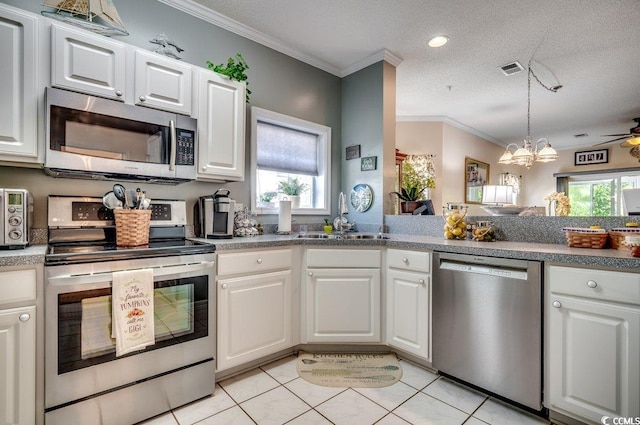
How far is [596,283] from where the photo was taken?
4.74 ft

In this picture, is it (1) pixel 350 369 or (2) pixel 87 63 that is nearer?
(2) pixel 87 63

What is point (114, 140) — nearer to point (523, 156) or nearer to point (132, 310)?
point (132, 310)

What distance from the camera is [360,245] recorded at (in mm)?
2268

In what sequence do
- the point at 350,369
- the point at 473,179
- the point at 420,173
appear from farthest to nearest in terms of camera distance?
the point at 473,179 < the point at 420,173 < the point at 350,369

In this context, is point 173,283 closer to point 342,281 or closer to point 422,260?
point 342,281

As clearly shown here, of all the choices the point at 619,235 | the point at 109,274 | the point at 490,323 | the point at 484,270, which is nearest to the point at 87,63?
the point at 109,274

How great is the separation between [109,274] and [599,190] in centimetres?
856

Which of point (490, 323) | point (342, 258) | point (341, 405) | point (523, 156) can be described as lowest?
point (341, 405)

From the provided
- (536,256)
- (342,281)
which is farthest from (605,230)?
(342,281)

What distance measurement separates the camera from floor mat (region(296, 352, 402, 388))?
1968 mm

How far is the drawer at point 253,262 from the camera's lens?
191cm

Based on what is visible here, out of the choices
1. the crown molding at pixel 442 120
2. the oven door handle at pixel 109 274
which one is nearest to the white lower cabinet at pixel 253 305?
the oven door handle at pixel 109 274

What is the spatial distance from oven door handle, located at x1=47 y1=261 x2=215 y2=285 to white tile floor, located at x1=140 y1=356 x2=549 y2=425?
0.76 meters

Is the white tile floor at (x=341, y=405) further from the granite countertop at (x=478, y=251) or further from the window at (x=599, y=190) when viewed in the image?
the window at (x=599, y=190)
